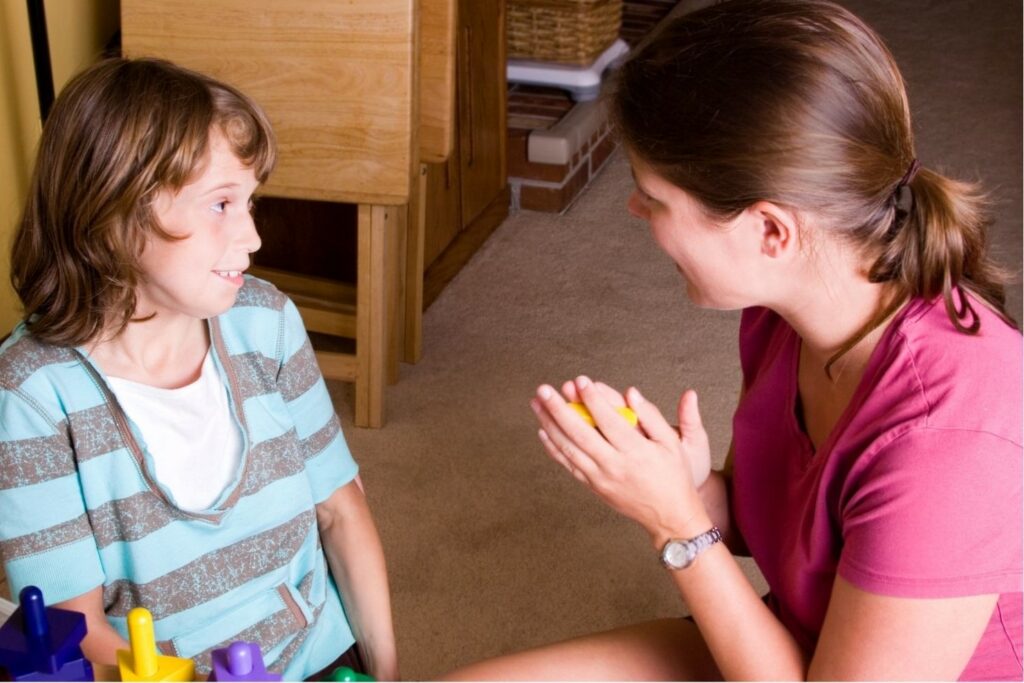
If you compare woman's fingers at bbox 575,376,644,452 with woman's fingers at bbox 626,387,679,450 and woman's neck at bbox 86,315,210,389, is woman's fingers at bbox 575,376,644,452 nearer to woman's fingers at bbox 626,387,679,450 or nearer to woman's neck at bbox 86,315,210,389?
woman's fingers at bbox 626,387,679,450

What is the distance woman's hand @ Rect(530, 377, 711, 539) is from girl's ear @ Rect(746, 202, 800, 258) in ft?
0.57

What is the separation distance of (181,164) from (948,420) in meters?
0.71

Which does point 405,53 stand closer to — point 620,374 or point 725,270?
point 620,374

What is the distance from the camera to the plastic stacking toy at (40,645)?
0.76 metres

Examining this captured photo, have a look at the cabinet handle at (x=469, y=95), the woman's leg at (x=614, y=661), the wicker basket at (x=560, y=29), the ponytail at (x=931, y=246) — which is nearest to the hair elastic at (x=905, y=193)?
the ponytail at (x=931, y=246)

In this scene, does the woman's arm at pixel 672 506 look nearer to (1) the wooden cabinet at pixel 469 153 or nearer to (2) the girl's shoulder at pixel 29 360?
(2) the girl's shoulder at pixel 29 360

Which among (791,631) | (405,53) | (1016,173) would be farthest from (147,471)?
(1016,173)

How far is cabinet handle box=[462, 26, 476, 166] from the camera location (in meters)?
2.75

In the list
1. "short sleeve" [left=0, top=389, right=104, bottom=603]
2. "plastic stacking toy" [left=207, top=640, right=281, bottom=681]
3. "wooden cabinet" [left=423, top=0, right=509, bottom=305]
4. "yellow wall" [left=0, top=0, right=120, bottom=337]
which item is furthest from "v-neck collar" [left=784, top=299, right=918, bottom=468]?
"yellow wall" [left=0, top=0, right=120, bottom=337]

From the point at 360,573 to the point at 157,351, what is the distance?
0.31 m

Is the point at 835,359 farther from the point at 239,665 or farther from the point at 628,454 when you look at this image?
the point at 239,665

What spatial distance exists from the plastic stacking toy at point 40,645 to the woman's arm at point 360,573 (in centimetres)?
57

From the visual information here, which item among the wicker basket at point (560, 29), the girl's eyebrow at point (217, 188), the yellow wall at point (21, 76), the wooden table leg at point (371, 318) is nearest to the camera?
the girl's eyebrow at point (217, 188)

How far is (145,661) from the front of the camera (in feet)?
2.50
